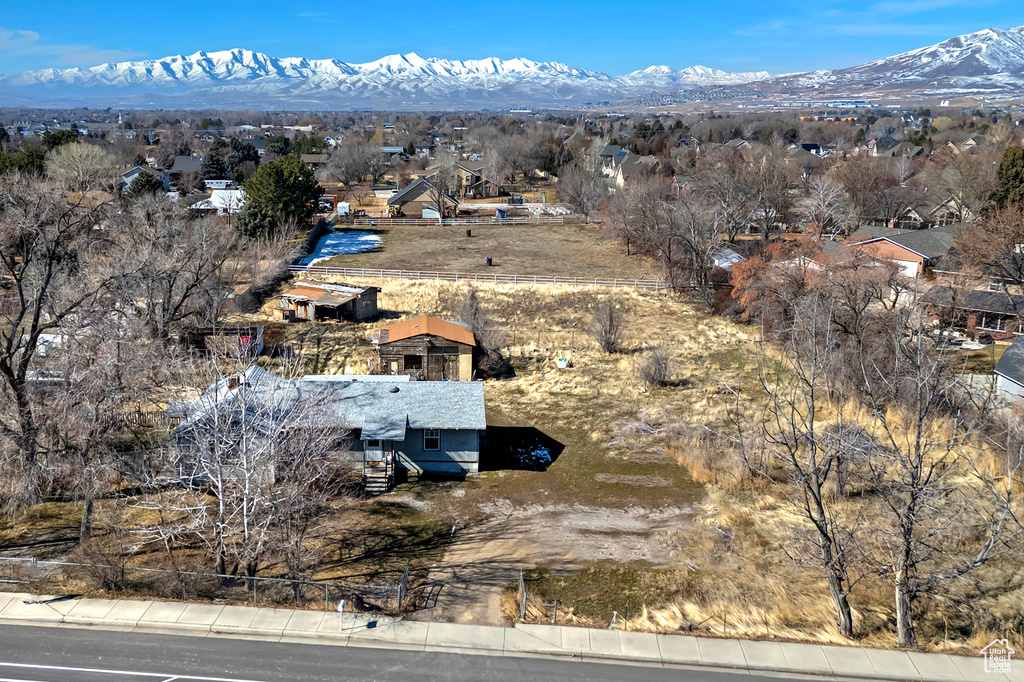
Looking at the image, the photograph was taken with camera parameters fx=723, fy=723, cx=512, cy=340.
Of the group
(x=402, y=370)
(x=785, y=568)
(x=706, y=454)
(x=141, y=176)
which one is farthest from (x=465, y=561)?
(x=141, y=176)

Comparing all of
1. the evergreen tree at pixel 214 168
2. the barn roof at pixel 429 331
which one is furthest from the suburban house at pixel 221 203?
the barn roof at pixel 429 331

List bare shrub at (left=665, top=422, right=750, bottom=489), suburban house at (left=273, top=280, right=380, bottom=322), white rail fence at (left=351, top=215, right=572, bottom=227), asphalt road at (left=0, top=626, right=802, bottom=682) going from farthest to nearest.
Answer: white rail fence at (left=351, top=215, right=572, bottom=227) < suburban house at (left=273, top=280, right=380, bottom=322) < bare shrub at (left=665, top=422, right=750, bottom=489) < asphalt road at (left=0, top=626, right=802, bottom=682)

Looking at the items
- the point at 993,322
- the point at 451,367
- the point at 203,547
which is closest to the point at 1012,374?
the point at 993,322

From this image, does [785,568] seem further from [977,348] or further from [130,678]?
[977,348]

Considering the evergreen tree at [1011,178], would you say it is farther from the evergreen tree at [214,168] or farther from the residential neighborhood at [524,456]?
the evergreen tree at [214,168]

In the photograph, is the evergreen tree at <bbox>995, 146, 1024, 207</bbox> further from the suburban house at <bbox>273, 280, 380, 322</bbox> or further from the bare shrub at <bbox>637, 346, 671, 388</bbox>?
the suburban house at <bbox>273, 280, 380, 322</bbox>

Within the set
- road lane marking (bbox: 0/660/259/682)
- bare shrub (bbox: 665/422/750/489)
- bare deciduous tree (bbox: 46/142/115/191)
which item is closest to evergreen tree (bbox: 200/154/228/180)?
bare deciduous tree (bbox: 46/142/115/191)

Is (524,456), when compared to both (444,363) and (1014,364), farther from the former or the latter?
(1014,364)
